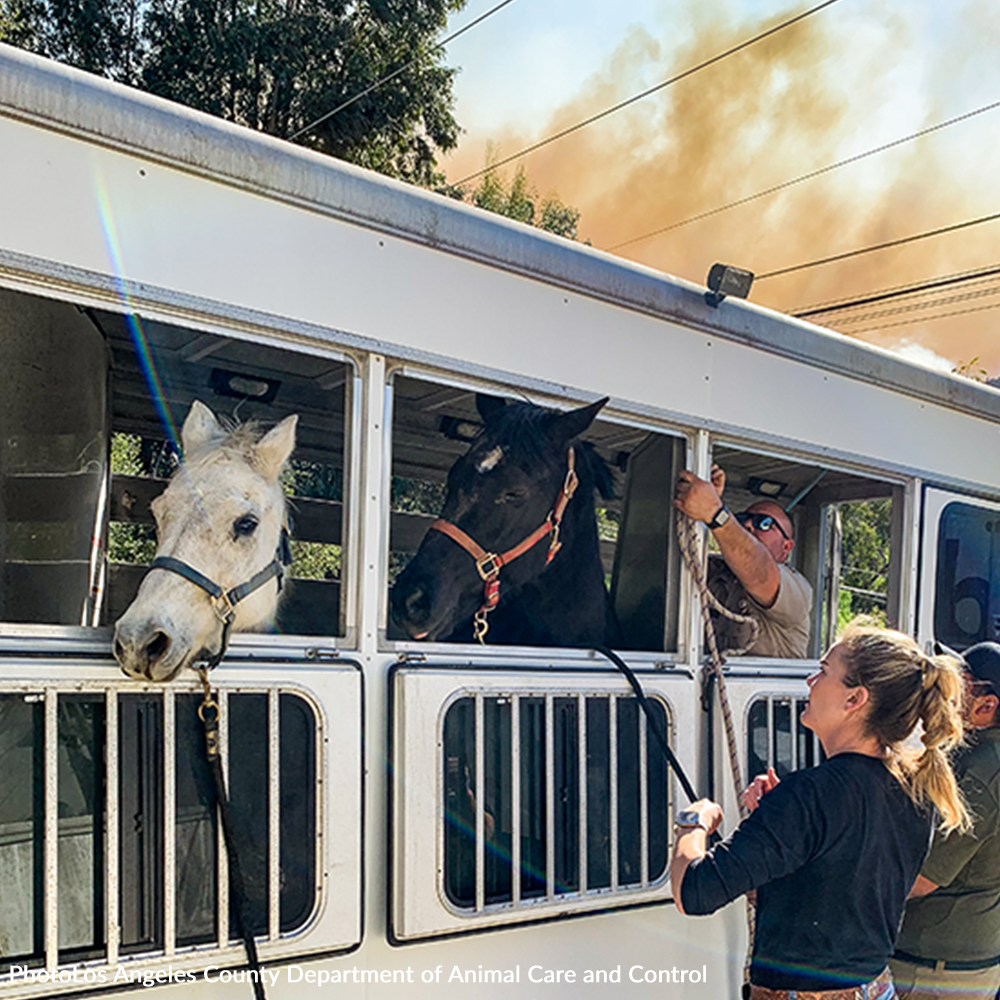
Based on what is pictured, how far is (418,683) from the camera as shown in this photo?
2518 mm

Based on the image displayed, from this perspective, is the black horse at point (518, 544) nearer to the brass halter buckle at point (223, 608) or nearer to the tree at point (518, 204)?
the brass halter buckle at point (223, 608)

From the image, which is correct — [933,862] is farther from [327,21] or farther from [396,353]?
[327,21]

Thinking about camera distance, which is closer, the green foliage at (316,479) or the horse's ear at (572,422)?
the horse's ear at (572,422)

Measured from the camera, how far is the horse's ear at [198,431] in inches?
99.6

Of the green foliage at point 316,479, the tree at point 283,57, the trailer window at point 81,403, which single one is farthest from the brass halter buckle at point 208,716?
the tree at point 283,57

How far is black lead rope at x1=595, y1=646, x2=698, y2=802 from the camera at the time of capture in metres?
3.01

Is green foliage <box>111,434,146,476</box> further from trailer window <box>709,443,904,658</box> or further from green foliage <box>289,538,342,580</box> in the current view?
trailer window <box>709,443,904,658</box>

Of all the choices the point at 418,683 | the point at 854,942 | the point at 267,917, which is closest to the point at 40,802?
the point at 267,917

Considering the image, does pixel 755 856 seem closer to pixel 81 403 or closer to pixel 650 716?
pixel 650 716

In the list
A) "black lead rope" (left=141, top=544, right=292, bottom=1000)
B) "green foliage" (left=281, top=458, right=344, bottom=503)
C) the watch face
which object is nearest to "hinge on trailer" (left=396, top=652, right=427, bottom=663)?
"black lead rope" (left=141, top=544, right=292, bottom=1000)

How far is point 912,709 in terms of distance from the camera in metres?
2.13

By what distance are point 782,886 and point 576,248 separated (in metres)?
1.91

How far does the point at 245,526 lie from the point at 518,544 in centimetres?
111

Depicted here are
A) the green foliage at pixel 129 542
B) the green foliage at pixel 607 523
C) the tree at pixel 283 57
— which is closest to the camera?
the green foliage at pixel 129 542
